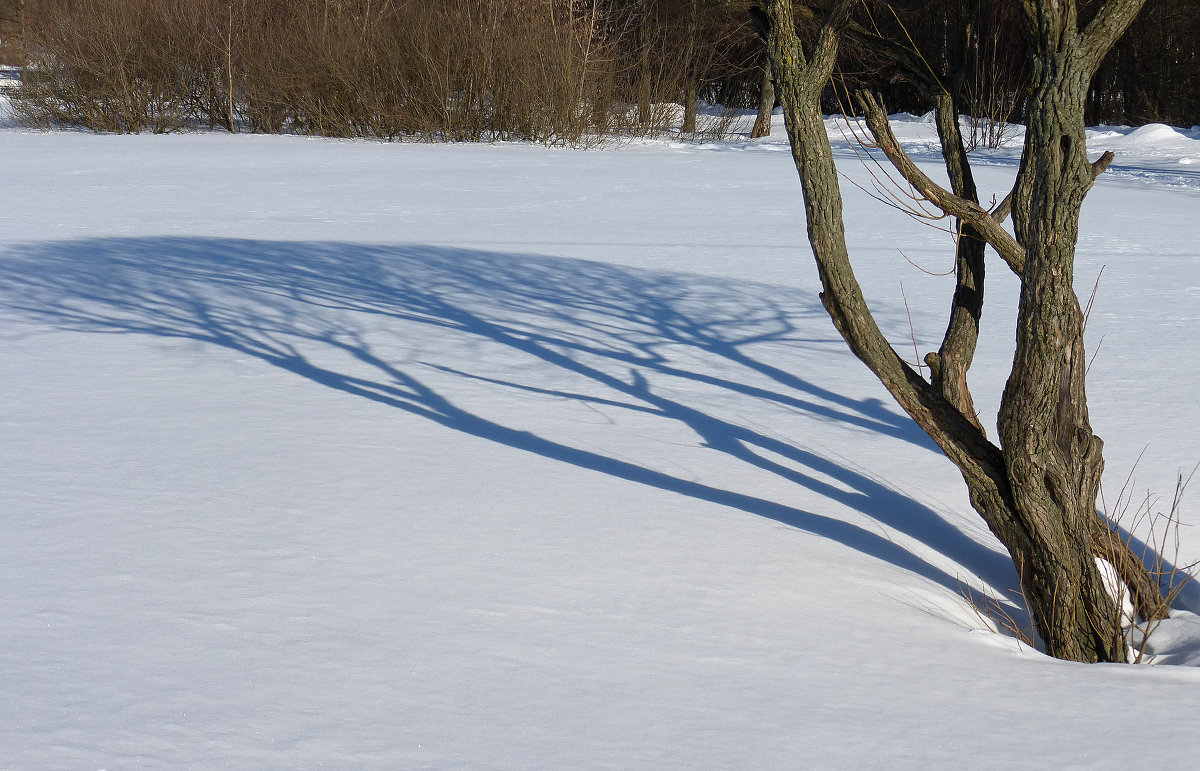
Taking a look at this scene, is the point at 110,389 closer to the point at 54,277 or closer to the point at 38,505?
the point at 38,505

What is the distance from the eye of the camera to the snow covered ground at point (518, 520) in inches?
87.2

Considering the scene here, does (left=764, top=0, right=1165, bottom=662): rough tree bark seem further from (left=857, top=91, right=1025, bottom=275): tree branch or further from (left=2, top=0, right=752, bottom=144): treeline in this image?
(left=2, top=0, right=752, bottom=144): treeline

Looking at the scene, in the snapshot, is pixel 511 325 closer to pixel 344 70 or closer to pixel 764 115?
pixel 344 70

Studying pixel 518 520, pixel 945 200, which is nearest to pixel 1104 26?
pixel 945 200

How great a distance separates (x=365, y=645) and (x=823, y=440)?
2285mm

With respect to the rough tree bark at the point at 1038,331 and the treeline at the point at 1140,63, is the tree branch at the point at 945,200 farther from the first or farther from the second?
the treeline at the point at 1140,63

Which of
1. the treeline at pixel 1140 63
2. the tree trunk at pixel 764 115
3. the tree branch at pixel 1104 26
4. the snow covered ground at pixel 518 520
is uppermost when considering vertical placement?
the treeline at pixel 1140 63

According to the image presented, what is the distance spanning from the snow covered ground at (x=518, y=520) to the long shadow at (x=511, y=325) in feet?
0.09

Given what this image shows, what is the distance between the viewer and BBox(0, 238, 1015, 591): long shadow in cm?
389

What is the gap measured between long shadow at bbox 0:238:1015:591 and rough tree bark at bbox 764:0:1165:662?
29 centimetres

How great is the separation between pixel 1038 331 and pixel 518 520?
59.1 inches

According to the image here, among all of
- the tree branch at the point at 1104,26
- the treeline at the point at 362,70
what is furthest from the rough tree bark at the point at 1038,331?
the treeline at the point at 362,70

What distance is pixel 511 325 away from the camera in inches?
242

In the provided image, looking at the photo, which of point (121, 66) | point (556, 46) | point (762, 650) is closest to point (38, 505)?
point (762, 650)
